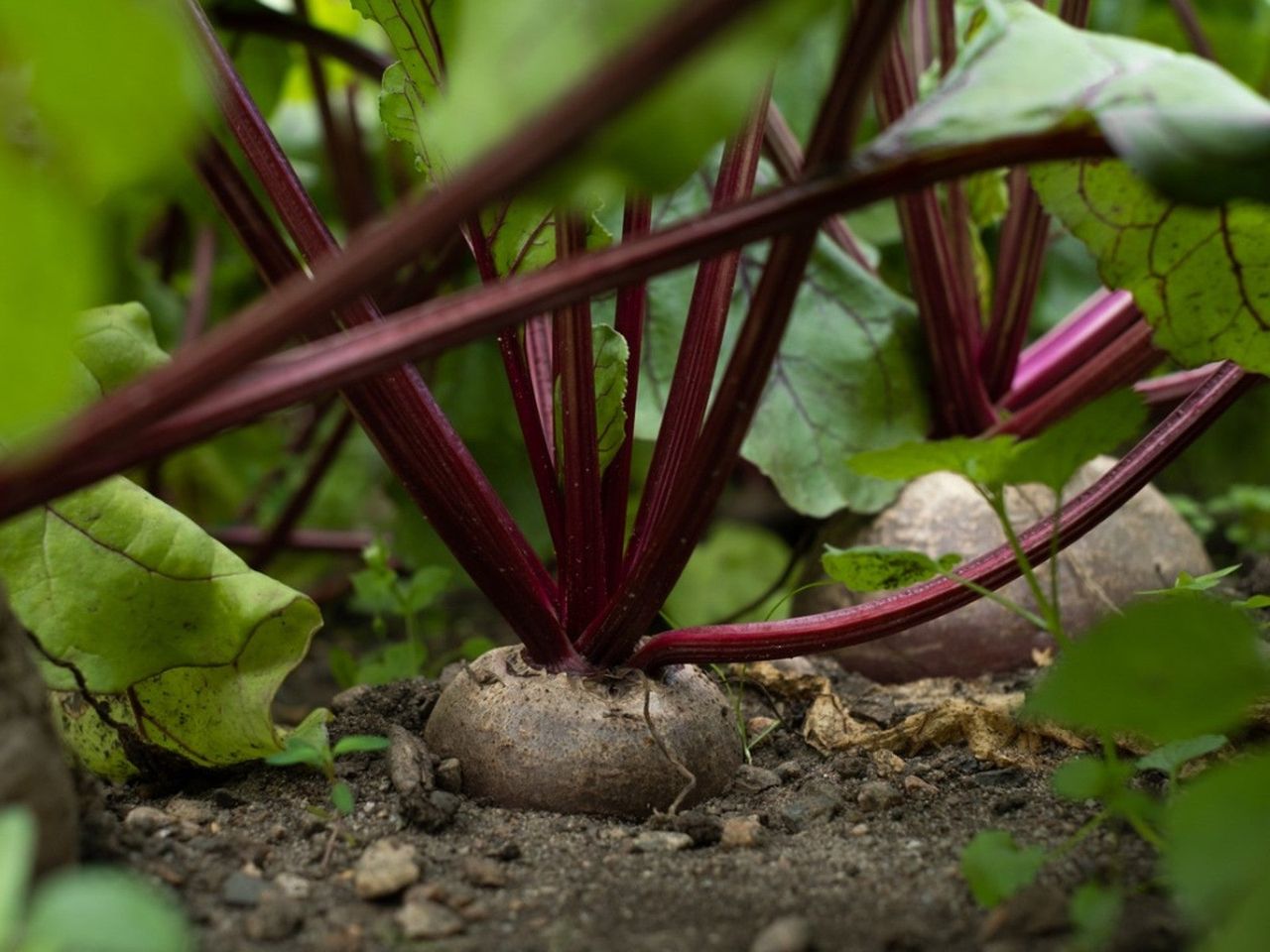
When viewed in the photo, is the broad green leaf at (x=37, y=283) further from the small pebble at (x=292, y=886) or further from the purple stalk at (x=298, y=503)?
the purple stalk at (x=298, y=503)

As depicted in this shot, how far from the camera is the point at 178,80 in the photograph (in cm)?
46

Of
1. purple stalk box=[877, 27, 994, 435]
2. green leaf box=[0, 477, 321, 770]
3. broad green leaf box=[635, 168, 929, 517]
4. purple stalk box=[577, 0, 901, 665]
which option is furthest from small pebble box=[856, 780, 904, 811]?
purple stalk box=[877, 27, 994, 435]

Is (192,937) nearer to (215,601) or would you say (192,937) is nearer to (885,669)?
(215,601)

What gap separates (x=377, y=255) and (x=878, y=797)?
0.57 metres

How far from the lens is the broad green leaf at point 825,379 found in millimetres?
1429

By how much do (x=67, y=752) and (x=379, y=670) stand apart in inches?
26.6

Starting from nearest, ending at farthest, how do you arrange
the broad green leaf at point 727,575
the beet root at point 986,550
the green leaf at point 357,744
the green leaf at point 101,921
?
the green leaf at point 101,921, the green leaf at point 357,744, the beet root at point 986,550, the broad green leaf at point 727,575

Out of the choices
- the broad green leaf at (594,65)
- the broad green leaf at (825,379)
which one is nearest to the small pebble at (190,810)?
the broad green leaf at (594,65)

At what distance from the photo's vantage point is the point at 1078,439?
71 cm

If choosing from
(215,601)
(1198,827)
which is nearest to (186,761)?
(215,601)

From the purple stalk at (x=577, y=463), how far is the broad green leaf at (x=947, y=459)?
0.80 feet

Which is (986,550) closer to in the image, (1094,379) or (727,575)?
(1094,379)

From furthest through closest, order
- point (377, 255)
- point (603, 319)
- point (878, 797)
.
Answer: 1. point (603, 319)
2. point (878, 797)
3. point (377, 255)

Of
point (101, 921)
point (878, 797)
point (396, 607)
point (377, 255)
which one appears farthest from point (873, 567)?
point (396, 607)
